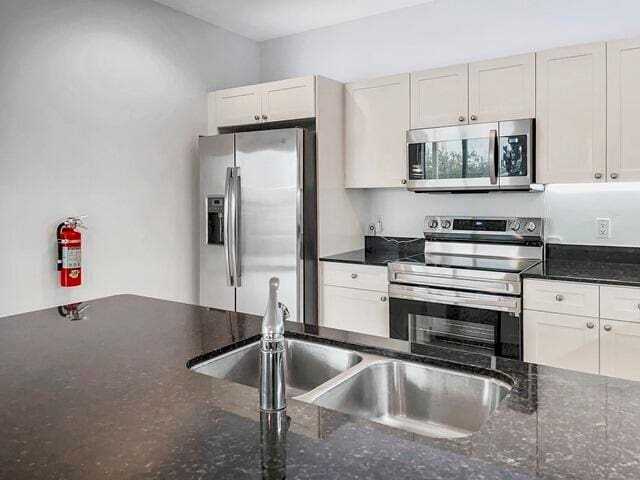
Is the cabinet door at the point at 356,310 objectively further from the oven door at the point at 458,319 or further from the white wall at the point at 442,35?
the white wall at the point at 442,35

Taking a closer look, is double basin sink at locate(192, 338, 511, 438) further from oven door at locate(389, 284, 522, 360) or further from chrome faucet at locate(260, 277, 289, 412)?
oven door at locate(389, 284, 522, 360)

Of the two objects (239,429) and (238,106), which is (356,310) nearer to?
(238,106)

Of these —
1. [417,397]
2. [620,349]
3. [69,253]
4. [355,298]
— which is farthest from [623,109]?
[69,253]

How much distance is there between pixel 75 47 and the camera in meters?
3.05

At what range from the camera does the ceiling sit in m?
3.58

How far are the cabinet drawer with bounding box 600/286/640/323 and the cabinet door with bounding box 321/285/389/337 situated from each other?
1210 mm

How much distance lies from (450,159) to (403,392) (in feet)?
6.86

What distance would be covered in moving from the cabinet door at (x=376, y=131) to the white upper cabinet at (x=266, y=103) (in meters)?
Answer: 0.34

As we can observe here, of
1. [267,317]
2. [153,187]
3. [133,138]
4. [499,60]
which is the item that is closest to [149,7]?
[133,138]

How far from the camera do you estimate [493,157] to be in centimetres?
297

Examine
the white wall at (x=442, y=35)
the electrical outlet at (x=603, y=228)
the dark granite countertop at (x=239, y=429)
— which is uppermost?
the white wall at (x=442, y=35)

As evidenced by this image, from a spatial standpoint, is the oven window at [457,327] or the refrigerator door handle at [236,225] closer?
the oven window at [457,327]

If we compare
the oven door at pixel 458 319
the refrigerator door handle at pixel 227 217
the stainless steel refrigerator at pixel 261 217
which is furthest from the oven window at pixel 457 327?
the refrigerator door handle at pixel 227 217

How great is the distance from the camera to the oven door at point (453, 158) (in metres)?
3.00
